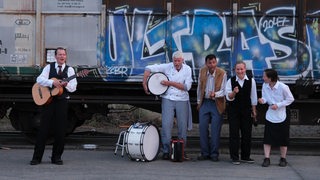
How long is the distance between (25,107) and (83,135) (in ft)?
6.27

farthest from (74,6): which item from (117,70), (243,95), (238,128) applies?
(238,128)

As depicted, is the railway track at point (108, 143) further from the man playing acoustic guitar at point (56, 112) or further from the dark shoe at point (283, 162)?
the man playing acoustic guitar at point (56, 112)

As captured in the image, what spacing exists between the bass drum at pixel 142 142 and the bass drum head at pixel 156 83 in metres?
0.57

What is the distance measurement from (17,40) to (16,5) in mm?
638

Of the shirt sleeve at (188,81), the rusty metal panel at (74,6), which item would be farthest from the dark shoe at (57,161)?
the rusty metal panel at (74,6)

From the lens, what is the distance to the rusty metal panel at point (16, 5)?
1011 centimetres

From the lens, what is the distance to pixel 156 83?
361 inches

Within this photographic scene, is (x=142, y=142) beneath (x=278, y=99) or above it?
beneath

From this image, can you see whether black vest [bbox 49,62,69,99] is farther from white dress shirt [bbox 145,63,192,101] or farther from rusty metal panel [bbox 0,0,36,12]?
rusty metal panel [bbox 0,0,36,12]

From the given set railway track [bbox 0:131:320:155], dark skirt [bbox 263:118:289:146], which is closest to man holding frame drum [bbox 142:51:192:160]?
railway track [bbox 0:131:320:155]

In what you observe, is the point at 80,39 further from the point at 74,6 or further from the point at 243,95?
the point at 243,95

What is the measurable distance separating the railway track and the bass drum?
1.31 metres

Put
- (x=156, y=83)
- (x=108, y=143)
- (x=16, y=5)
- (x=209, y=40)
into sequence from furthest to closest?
(x=108, y=143)
(x=16, y=5)
(x=209, y=40)
(x=156, y=83)

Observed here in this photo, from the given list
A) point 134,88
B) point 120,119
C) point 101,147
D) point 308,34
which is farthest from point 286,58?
point 120,119
